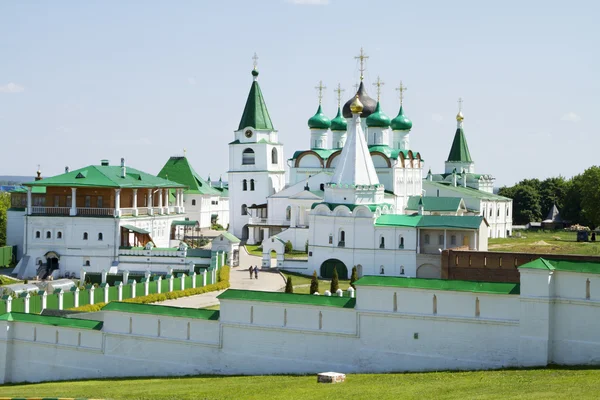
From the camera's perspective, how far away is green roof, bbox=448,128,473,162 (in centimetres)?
6794

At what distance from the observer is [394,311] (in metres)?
19.2

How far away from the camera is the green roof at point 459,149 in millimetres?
67938

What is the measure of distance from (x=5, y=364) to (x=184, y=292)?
9930 millimetres

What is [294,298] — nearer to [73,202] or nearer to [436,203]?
[73,202]

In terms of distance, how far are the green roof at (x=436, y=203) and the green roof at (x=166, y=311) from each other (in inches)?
1135

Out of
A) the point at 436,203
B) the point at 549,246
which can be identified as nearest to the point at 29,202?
the point at 436,203

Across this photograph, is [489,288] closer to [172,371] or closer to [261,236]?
[172,371]

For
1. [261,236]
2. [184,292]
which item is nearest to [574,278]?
[184,292]

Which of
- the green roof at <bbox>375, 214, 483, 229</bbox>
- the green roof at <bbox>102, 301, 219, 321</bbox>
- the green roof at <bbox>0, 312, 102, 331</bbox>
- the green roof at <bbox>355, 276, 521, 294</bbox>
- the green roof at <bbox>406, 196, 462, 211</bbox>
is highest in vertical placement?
the green roof at <bbox>406, 196, 462, 211</bbox>

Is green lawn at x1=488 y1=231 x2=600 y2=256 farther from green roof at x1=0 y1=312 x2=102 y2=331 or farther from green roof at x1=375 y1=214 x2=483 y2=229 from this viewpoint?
green roof at x1=0 y1=312 x2=102 y2=331

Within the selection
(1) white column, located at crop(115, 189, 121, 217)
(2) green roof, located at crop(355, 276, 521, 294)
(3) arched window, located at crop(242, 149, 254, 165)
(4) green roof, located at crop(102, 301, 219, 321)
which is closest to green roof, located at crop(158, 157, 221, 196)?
(3) arched window, located at crop(242, 149, 254, 165)

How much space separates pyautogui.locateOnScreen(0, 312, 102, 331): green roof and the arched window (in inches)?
1281

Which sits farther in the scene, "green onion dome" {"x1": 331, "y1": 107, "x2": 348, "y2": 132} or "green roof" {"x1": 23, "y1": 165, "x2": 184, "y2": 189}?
"green onion dome" {"x1": 331, "y1": 107, "x2": 348, "y2": 132}

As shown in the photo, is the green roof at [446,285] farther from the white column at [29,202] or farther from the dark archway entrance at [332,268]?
the white column at [29,202]
